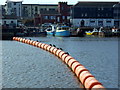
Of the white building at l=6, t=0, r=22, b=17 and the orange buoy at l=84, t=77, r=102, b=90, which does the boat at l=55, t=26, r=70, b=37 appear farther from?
the orange buoy at l=84, t=77, r=102, b=90

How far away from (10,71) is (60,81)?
6.57m

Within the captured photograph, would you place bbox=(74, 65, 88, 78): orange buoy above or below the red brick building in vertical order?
below

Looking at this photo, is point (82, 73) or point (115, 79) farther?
point (115, 79)

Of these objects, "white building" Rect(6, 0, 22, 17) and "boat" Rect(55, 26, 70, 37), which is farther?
"white building" Rect(6, 0, 22, 17)

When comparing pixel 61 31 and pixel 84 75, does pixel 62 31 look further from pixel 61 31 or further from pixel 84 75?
pixel 84 75

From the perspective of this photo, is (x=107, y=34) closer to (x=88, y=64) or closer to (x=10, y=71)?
(x=88, y=64)

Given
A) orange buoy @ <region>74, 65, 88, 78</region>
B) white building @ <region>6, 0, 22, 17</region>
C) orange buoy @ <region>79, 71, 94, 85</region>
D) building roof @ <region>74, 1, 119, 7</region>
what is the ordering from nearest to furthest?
orange buoy @ <region>79, 71, 94, 85</region> < orange buoy @ <region>74, 65, 88, 78</region> < building roof @ <region>74, 1, 119, 7</region> < white building @ <region>6, 0, 22, 17</region>

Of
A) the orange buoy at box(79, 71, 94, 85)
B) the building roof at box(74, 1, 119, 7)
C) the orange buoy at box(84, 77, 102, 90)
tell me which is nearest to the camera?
the orange buoy at box(84, 77, 102, 90)

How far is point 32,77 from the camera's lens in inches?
1172

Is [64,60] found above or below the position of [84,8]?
below

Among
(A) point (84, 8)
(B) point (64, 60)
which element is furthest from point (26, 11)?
(B) point (64, 60)

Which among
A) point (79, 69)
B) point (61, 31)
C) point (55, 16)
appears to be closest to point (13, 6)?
point (55, 16)

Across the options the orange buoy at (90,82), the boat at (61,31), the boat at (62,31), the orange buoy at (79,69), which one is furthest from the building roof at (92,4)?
the orange buoy at (90,82)

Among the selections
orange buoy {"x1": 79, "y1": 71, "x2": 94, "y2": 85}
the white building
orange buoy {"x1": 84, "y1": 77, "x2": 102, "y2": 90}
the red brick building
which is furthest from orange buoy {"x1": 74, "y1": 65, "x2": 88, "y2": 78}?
the white building
